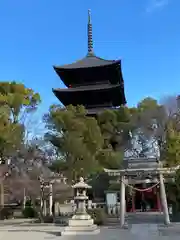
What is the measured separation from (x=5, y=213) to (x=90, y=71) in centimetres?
1772

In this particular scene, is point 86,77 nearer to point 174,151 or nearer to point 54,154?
point 54,154

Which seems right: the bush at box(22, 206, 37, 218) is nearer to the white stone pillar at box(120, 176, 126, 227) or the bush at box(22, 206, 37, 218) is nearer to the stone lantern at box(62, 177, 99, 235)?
the stone lantern at box(62, 177, 99, 235)

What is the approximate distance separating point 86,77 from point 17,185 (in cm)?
1738

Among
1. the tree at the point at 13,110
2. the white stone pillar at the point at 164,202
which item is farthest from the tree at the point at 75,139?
the white stone pillar at the point at 164,202

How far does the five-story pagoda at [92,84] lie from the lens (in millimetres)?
37906

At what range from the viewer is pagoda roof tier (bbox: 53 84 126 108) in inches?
1480

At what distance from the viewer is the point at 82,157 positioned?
28.8 meters

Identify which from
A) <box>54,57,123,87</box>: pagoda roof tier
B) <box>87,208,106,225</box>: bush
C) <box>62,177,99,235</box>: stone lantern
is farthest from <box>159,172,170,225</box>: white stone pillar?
<box>54,57,123,87</box>: pagoda roof tier

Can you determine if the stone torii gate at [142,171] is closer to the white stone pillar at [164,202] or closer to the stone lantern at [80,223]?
the white stone pillar at [164,202]

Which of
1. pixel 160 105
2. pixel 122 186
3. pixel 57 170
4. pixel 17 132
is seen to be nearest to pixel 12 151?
pixel 17 132

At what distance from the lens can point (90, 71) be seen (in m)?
38.9

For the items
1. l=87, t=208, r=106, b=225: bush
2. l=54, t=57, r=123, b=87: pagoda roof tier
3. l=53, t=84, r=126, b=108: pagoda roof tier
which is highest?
l=54, t=57, r=123, b=87: pagoda roof tier

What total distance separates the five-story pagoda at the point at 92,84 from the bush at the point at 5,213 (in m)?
12.9

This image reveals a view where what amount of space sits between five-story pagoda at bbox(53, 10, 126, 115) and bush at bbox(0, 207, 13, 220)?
12.9 metres
